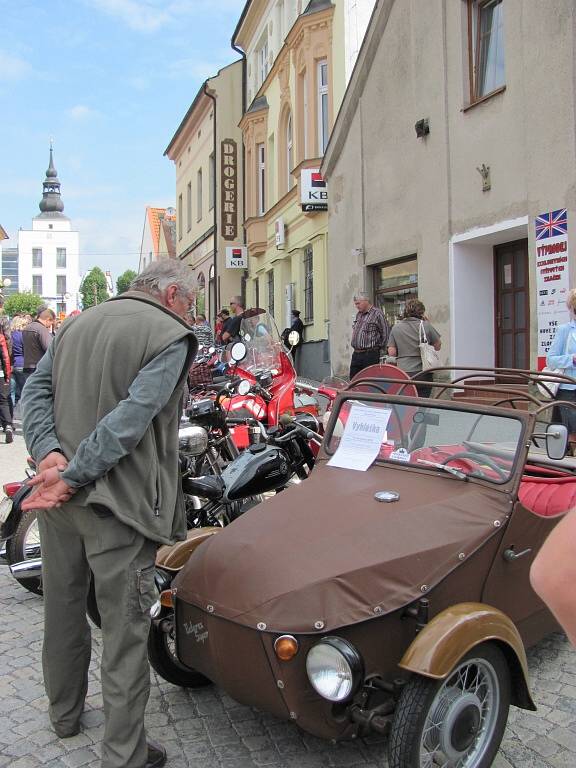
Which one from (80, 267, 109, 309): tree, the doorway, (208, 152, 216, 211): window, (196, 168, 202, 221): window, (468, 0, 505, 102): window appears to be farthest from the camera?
(80, 267, 109, 309): tree

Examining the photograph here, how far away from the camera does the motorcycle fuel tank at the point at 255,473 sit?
3986 millimetres

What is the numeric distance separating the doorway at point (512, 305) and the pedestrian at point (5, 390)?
7.19 meters

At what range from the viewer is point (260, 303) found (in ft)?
86.4

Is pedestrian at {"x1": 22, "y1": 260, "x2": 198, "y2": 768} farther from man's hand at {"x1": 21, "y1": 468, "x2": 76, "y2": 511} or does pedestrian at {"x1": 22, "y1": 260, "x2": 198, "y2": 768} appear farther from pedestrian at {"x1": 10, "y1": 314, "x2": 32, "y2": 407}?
pedestrian at {"x1": 10, "y1": 314, "x2": 32, "y2": 407}

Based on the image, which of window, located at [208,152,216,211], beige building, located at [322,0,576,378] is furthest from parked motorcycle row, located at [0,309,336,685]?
window, located at [208,152,216,211]

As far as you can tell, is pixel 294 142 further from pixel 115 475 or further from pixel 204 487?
pixel 115 475

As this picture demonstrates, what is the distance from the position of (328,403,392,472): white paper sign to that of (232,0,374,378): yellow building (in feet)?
45.8

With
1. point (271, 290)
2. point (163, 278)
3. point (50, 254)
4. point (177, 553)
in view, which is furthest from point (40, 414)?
point (50, 254)

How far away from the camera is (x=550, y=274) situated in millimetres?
9141

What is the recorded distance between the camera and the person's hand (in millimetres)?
2695

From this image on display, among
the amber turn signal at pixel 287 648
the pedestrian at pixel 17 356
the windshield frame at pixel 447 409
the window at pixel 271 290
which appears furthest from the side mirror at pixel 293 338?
the window at pixel 271 290

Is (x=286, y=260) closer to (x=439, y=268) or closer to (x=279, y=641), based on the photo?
(x=439, y=268)

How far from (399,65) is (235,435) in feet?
28.9

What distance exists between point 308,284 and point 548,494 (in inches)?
663
